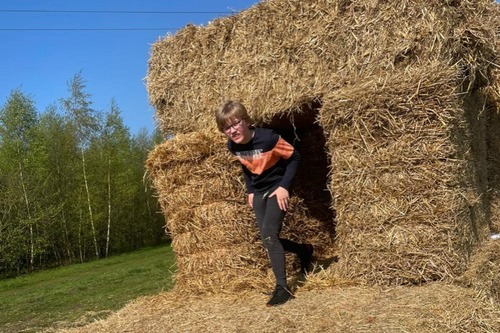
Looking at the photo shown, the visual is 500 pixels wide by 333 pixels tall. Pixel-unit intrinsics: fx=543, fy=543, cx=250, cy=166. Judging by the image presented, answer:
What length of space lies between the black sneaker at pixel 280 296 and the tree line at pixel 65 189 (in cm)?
1993

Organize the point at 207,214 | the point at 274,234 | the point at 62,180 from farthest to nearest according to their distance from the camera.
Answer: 1. the point at 62,180
2. the point at 207,214
3. the point at 274,234

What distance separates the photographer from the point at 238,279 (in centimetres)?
577

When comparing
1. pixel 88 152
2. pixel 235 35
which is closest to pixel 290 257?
pixel 235 35

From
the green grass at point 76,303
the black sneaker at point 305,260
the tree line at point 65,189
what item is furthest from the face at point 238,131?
the tree line at point 65,189

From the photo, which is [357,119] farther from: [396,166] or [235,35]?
[235,35]

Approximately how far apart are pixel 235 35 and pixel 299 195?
274cm

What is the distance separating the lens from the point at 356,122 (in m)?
5.25

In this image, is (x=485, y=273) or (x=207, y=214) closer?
(x=485, y=273)

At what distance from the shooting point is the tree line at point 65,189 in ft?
81.0

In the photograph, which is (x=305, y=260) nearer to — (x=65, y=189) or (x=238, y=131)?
(x=238, y=131)

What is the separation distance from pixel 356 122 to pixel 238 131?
1.15 meters

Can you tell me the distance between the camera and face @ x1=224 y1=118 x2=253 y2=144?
16.7 ft

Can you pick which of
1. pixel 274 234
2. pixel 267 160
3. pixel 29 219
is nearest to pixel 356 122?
pixel 267 160

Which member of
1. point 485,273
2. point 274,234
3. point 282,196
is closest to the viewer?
point 485,273
